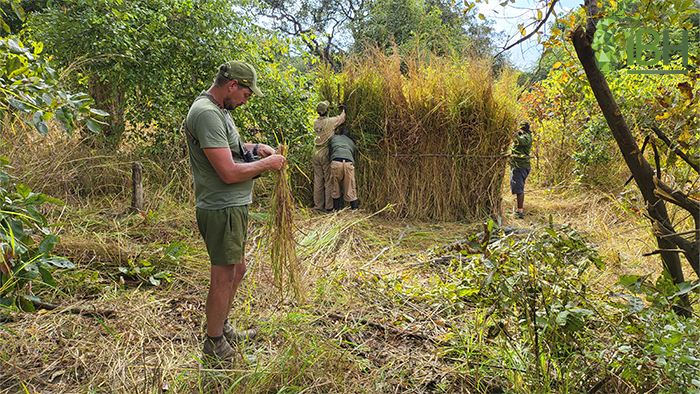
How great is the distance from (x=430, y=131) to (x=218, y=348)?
4.59 m

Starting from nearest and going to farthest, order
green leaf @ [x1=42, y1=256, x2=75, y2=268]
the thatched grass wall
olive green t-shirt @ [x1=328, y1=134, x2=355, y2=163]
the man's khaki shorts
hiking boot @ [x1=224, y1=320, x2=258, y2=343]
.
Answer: green leaf @ [x1=42, y1=256, x2=75, y2=268] < the man's khaki shorts < hiking boot @ [x1=224, y1=320, x2=258, y2=343] < the thatched grass wall < olive green t-shirt @ [x1=328, y1=134, x2=355, y2=163]

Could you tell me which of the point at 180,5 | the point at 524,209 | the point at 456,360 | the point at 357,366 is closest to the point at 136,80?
the point at 180,5

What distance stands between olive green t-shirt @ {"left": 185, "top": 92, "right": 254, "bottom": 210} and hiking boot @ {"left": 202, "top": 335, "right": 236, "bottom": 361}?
745 mm

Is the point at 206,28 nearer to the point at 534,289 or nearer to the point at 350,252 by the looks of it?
the point at 350,252

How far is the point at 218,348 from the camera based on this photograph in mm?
2311

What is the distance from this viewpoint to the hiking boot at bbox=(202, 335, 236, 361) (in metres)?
2.30

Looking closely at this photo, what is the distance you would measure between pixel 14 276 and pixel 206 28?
4082mm

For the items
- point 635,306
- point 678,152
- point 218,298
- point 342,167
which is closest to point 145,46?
point 342,167

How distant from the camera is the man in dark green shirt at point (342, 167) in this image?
6070 mm

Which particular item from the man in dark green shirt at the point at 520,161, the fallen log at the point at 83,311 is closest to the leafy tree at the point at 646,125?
the fallen log at the point at 83,311

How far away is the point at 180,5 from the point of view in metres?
4.84

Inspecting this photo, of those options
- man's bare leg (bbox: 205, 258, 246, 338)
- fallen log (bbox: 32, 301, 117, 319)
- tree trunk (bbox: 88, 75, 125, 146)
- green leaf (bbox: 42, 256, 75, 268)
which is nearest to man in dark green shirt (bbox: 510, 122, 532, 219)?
man's bare leg (bbox: 205, 258, 246, 338)

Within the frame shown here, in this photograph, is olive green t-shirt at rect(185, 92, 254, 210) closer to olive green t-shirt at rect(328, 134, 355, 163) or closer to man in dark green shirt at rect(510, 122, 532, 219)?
olive green t-shirt at rect(328, 134, 355, 163)

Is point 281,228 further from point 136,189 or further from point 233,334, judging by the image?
point 136,189
